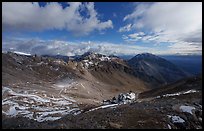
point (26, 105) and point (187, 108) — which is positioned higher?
point (187, 108)

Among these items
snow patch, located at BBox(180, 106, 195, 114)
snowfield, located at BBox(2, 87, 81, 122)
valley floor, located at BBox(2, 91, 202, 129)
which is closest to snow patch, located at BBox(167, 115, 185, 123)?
valley floor, located at BBox(2, 91, 202, 129)

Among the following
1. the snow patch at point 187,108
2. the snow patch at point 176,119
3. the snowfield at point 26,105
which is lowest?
the snowfield at point 26,105

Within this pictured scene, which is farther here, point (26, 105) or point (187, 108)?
point (26, 105)

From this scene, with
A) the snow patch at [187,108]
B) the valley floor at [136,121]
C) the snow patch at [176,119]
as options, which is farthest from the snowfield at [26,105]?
the snow patch at [176,119]

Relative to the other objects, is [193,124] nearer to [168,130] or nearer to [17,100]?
[168,130]

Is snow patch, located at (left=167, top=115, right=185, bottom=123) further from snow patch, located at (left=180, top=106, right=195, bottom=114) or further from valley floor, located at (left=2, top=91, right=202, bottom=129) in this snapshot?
snow patch, located at (left=180, top=106, right=195, bottom=114)

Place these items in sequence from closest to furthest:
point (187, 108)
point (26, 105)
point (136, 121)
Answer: point (136, 121) → point (187, 108) → point (26, 105)

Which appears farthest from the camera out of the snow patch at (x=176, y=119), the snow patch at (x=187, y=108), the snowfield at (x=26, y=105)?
the snowfield at (x=26, y=105)

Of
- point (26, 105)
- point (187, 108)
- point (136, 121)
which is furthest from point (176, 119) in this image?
point (26, 105)

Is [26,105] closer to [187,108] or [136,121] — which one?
[187,108]

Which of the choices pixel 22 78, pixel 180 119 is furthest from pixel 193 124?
pixel 22 78

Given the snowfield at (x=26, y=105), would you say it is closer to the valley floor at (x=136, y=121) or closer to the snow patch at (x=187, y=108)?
the valley floor at (x=136, y=121)
